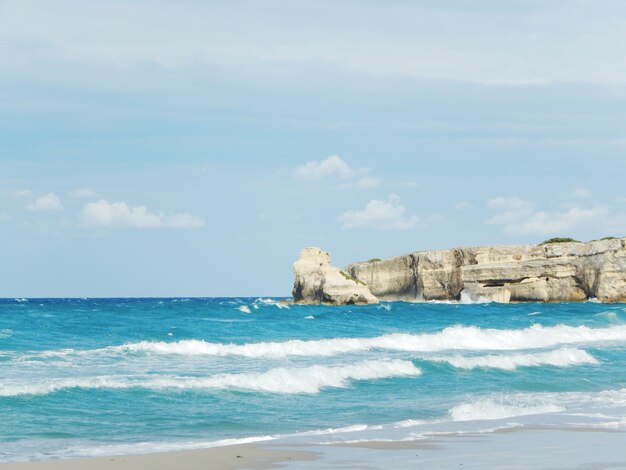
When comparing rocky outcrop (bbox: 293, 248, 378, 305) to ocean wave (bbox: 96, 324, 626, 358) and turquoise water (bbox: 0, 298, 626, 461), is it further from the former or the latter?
turquoise water (bbox: 0, 298, 626, 461)

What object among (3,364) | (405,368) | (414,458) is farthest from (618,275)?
(414,458)

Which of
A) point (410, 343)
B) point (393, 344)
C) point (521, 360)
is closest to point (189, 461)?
point (521, 360)

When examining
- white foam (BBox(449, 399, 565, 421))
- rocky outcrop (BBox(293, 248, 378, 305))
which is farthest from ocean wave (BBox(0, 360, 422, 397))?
rocky outcrop (BBox(293, 248, 378, 305))

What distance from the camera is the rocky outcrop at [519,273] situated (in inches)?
2813

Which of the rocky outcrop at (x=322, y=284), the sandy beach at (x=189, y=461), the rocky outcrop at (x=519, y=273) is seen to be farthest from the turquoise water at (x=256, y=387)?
the rocky outcrop at (x=519, y=273)

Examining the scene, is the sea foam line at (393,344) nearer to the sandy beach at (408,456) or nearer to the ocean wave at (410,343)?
the ocean wave at (410,343)

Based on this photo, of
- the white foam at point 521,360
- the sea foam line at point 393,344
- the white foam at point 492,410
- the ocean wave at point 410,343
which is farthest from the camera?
the ocean wave at point 410,343

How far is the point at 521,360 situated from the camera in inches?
961

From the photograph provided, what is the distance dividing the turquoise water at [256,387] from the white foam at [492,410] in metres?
0.02

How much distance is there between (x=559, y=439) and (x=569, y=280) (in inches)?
2569

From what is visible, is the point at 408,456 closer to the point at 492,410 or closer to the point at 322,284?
the point at 492,410

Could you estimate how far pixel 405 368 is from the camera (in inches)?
850

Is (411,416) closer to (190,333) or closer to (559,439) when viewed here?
(559,439)

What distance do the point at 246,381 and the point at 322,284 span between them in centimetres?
5194
